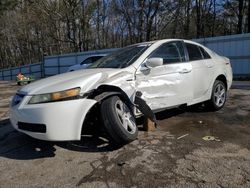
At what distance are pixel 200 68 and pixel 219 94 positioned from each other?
3.23 ft

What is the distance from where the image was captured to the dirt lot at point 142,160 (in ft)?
10.7

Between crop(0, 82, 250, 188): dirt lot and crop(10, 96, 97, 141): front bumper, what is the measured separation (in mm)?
381

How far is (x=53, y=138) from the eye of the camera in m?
3.76

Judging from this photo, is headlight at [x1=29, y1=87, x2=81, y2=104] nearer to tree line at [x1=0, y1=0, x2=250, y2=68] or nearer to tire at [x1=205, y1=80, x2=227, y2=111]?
tire at [x1=205, y1=80, x2=227, y2=111]

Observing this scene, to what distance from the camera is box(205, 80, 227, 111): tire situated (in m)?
6.17

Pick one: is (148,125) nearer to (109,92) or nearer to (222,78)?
(109,92)

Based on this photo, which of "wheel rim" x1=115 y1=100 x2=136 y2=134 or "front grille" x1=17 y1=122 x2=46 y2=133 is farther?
"wheel rim" x1=115 y1=100 x2=136 y2=134

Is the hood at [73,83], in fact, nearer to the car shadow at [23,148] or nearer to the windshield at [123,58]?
the windshield at [123,58]

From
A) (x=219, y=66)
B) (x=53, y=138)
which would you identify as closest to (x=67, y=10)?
(x=219, y=66)

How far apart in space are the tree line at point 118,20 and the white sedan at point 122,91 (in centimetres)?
2309

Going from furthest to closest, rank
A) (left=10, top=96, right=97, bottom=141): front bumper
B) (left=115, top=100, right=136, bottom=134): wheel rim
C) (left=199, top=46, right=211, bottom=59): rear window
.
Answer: (left=199, top=46, right=211, bottom=59): rear window
(left=115, top=100, right=136, bottom=134): wheel rim
(left=10, top=96, right=97, bottom=141): front bumper

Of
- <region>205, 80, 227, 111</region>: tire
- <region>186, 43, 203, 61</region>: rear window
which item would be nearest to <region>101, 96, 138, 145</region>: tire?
<region>186, 43, 203, 61</region>: rear window

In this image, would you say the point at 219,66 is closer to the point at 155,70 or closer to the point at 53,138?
the point at 155,70

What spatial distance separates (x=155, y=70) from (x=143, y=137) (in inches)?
43.1
